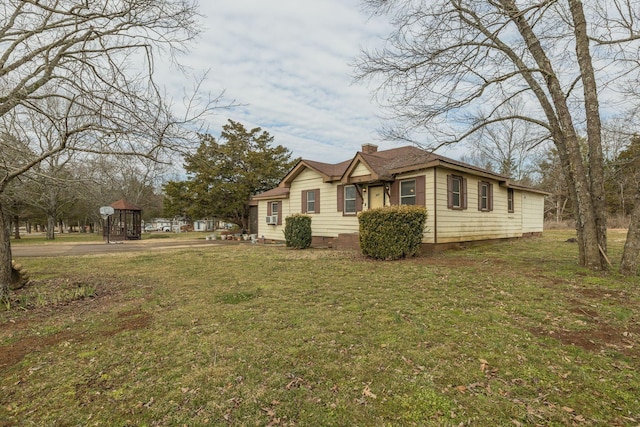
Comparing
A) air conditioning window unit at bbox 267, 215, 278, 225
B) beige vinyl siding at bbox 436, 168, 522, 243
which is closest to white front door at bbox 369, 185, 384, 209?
beige vinyl siding at bbox 436, 168, 522, 243

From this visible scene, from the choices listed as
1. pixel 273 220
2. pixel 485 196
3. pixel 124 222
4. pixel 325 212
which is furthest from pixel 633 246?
pixel 124 222

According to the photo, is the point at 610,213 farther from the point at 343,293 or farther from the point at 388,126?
the point at 343,293

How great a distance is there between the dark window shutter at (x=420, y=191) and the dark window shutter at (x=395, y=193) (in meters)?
0.85

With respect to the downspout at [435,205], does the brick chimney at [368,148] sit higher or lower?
higher

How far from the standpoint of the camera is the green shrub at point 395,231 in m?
9.50

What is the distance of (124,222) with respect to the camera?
85.5 feet

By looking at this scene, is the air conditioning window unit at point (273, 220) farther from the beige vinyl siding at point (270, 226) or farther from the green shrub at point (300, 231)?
the green shrub at point (300, 231)

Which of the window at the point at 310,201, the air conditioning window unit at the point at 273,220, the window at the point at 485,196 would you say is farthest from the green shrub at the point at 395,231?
the air conditioning window unit at the point at 273,220

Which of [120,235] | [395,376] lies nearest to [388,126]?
[395,376]

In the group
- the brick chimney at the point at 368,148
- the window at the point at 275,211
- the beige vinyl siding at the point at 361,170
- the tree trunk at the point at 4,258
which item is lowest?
the tree trunk at the point at 4,258

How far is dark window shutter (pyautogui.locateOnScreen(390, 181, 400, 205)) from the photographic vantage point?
12.0m

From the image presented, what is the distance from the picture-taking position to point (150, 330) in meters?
4.29

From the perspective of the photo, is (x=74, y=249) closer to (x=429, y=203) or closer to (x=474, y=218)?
A: (x=429, y=203)

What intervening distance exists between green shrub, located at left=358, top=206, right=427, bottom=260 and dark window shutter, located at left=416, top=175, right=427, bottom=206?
146cm
